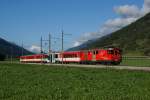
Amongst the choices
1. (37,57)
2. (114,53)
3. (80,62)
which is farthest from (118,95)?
(37,57)

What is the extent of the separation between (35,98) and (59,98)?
108 centimetres

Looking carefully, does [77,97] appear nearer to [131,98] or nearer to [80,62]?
[131,98]

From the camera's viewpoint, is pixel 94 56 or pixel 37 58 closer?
pixel 94 56

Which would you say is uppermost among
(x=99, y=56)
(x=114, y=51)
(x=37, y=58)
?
(x=37, y=58)

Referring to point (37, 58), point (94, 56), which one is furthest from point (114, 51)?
point (37, 58)

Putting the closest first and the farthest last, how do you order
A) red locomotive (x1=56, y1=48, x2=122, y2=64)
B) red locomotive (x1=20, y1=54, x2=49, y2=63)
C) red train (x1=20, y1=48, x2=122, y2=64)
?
red locomotive (x1=56, y1=48, x2=122, y2=64), red train (x1=20, y1=48, x2=122, y2=64), red locomotive (x1=20, y1=54, x2=49, y2=63)

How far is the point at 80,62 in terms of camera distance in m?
79.8

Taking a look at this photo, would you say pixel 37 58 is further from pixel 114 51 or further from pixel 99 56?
pixel 114 51

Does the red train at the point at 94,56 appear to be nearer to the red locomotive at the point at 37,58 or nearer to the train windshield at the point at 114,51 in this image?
the train windshield at the point at 114,51

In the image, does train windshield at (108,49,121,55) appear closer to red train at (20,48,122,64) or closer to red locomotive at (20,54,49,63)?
red train at (20,48,122,64)

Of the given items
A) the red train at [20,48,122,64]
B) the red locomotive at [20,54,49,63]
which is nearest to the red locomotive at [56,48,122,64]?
the red train at [20,48,122,64]

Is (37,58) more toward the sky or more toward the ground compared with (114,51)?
more toward the sky

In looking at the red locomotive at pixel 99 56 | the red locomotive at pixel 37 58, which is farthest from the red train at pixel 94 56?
the red locomotive at pixel 37 58

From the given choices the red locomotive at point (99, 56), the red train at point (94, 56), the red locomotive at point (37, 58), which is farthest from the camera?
the red locomotive at point (37, 58)
